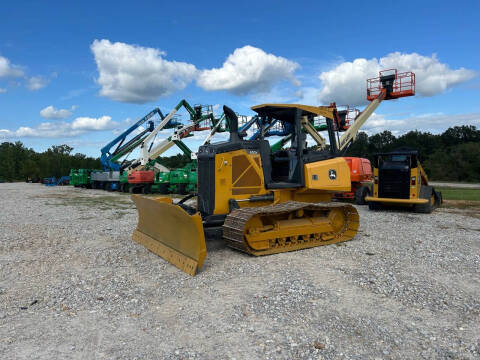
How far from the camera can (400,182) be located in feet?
41.3

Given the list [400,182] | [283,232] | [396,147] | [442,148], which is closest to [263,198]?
[283,232]

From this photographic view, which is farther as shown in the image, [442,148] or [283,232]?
[442,148]

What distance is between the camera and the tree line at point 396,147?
4619cm

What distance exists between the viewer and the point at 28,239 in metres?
8.43

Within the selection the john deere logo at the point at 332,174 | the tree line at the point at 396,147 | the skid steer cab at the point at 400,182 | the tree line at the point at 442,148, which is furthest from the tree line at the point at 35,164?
the john deere logo at the point at 332,174

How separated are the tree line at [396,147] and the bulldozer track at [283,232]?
28794 mm

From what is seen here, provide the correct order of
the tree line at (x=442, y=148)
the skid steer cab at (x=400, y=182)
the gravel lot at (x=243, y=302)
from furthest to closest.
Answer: the tree line at (x=442, y=148)
the skid steer cab at (x=400, y=182)
the gravel lot at (x=243, y=302)

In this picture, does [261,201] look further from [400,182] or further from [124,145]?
[124,145]

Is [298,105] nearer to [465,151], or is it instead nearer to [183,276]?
[183,276]

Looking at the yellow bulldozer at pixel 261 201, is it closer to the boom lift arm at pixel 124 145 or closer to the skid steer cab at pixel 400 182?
the skid steer cab at pixel 400 182

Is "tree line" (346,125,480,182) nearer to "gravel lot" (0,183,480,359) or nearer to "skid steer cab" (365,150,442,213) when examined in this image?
"skid steer cab" (365,150,442,213)

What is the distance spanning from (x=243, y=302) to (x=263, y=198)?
10.6 feet

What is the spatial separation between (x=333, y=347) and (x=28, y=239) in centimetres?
758

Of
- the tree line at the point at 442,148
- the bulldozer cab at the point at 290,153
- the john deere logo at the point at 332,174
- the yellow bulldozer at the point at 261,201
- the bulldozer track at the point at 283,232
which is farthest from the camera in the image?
the tree line at the point at 442,148
